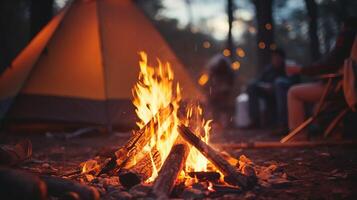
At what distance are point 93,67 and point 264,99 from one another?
4.14m

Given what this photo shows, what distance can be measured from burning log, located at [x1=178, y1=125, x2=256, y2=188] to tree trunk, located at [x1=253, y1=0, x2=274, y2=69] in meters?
7.94

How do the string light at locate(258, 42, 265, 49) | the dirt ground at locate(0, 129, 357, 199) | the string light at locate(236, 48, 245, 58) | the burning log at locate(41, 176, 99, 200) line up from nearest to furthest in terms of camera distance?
the burning log at locate(41, 176, 99, 200) → the dirt ground at locate(0, 129, 357, 199) → the string light at locate(258, 42, 265, 49) → the string light at locate(236, 48, 245, 58)

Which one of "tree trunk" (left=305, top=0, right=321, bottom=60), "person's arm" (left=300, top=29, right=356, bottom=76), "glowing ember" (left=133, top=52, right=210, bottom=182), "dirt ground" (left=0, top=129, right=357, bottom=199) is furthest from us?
"tree trunk" (left=305, top=0, right=321, bottom=60)

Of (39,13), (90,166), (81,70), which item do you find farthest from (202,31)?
(90,166)

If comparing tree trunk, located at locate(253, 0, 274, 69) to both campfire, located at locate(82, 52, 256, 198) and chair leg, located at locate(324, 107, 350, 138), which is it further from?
campfire, located at locate(82, 52, 256, 198)

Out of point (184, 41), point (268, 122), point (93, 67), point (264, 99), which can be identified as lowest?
point (268, 122)

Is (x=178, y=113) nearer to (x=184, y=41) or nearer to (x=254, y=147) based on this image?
(x=254, y=147)

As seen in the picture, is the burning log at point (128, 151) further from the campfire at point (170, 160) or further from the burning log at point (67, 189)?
the burning log at point (67, 189)

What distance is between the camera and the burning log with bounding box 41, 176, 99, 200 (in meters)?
2.75

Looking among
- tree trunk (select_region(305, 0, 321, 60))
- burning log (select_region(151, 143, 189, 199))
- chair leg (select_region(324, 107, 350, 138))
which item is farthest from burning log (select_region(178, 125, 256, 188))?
tree trunk (select_region(305, 0, 321, 60))

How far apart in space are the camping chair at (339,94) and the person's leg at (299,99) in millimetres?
134

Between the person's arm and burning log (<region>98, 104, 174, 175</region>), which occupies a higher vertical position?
the person's arm

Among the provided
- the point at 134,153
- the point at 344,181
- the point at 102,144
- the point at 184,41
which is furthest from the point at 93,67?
the point at 184,41

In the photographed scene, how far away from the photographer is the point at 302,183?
3.44 m
